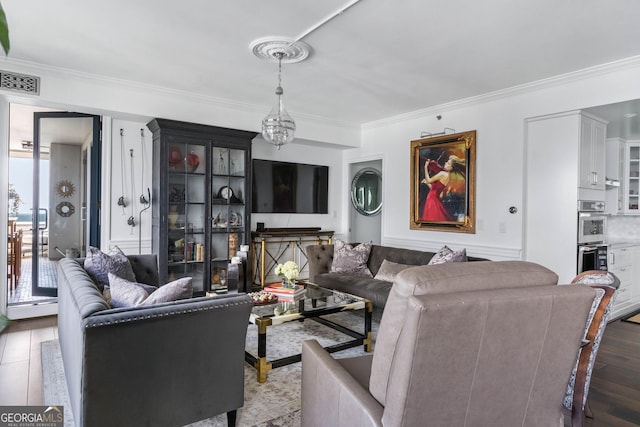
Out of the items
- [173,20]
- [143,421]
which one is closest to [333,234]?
[173,20]

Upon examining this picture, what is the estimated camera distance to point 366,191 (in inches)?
274

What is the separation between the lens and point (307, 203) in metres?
6.42

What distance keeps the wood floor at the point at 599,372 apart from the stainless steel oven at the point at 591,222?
978 millimetres

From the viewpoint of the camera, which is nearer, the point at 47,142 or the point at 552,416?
the point at 552,416

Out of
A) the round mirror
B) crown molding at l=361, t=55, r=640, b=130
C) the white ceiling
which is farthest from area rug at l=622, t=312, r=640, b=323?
the round mirror

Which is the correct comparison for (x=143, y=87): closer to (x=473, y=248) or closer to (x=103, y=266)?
(x=103, y=266)

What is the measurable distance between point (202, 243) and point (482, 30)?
381 cm

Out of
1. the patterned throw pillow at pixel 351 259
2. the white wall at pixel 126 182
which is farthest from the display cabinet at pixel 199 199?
the patterned throw pillow at pixel 351 259

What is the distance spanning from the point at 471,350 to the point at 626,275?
4822 millimetres

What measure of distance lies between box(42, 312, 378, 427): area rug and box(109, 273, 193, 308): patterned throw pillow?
0.79 meters

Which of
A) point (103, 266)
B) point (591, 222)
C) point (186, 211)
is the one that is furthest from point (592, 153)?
point (103, 266)

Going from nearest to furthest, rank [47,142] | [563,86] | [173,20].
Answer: [173,20], [563,86], [47,142]

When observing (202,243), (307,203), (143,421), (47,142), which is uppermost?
(47,142)

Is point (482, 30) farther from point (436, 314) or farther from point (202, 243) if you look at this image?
point (202, 243)
